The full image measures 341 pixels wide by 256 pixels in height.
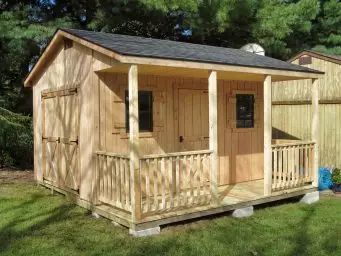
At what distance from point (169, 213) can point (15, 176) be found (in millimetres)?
7403

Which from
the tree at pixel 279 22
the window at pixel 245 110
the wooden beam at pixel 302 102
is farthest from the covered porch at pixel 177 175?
the tree at pixel 279 22

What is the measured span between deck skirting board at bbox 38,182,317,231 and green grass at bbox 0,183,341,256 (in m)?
0.17

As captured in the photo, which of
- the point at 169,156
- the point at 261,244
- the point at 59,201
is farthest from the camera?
the point at 59,201

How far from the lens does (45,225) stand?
7.14 metres

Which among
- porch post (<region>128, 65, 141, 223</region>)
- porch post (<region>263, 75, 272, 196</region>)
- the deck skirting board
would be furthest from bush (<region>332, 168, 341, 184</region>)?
porch post (<region>128, 65, 141, 223</region>)

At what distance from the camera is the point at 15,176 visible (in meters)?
12.4

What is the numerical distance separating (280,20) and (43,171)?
9757mm

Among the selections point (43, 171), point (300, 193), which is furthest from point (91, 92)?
point (300, 193)

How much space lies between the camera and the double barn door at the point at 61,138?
27.2 feet

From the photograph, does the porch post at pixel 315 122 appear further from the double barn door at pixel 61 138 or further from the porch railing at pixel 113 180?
the double barn door at pixel 61 138

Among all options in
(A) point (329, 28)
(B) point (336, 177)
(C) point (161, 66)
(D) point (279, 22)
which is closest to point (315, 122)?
(B) point (336, 177)

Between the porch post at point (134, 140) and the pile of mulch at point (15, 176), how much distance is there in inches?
253

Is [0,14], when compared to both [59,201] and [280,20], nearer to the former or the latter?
[59,201]

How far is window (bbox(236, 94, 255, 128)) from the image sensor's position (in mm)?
9898
